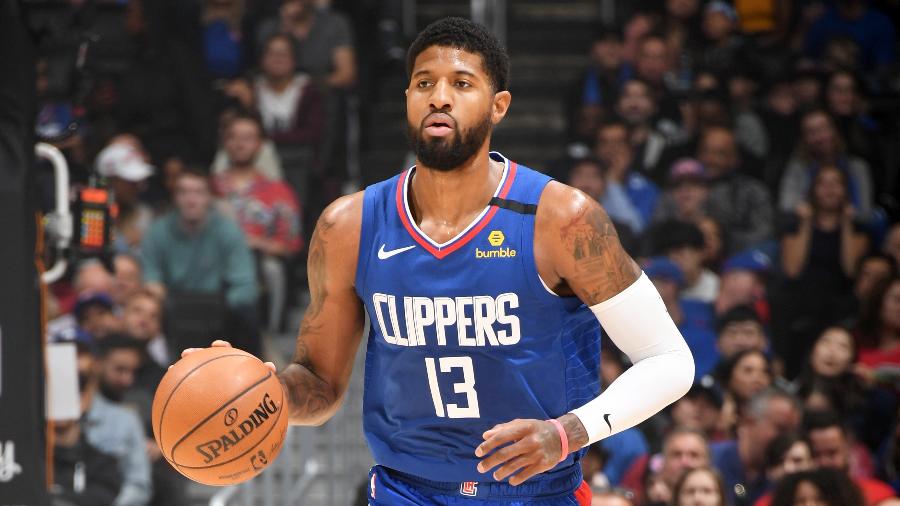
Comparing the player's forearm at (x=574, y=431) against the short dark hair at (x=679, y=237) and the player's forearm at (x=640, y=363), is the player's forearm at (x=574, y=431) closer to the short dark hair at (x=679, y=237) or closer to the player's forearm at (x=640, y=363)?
the player's forearm at (x=640, y=363)

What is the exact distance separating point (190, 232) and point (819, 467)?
4357mm

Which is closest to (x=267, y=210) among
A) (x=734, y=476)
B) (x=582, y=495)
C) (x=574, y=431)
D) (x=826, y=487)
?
(x=734, y=476)

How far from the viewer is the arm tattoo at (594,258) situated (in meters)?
3.85

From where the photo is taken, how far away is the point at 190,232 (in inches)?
352

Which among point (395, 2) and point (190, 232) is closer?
point (190, 232)

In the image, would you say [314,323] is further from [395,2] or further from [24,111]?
[395,2]

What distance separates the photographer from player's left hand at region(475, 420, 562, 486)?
3.45 meters

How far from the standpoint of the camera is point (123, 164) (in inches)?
371

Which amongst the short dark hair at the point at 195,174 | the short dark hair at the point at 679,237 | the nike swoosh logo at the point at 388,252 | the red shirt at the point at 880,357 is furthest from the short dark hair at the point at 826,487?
the short dark hair at the point at 195,174

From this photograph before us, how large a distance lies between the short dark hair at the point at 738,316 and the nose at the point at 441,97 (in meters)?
4.47

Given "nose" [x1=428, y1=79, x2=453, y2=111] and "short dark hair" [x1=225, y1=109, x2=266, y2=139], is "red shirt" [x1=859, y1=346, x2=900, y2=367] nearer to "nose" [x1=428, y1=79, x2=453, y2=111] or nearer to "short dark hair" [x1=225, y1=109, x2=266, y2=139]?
"short dark hair" [x1=225, y1=109, x2=266, y2=139]

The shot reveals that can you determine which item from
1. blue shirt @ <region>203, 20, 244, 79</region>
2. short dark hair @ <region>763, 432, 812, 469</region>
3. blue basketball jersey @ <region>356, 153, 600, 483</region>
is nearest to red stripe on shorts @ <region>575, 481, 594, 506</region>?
blue basketball jersey @ <region>356, 153, 600, 483</region>

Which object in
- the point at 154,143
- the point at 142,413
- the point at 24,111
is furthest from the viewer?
the point at 154,143

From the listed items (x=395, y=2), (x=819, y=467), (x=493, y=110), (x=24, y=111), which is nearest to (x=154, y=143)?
(x=395, y=2)
